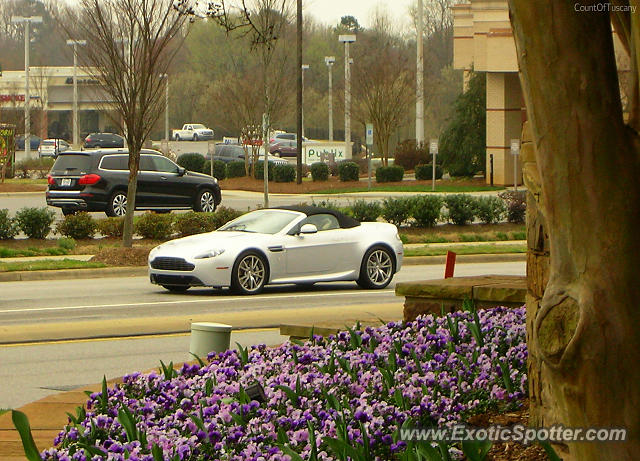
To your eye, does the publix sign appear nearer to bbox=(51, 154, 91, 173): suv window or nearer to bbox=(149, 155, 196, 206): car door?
bbox=(149, 155, 196, 206): car door

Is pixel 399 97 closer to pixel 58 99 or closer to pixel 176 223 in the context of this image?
pixel 176 223

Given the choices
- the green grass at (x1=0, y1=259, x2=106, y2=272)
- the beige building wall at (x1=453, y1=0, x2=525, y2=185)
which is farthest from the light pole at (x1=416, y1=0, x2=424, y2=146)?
the green grass at (x1=0, y1=259, x2=106, y2=272)

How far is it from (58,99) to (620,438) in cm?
10873

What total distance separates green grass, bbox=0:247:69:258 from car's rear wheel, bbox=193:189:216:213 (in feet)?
29.1

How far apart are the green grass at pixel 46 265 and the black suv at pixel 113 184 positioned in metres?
8.87

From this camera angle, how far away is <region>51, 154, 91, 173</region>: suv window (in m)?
29.4

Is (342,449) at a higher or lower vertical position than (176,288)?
higher

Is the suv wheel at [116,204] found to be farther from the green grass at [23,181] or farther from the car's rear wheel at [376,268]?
the green grass at [23,181]

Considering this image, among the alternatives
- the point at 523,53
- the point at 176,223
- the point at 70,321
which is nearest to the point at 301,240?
the point at 70,321

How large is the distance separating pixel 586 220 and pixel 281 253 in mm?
12317

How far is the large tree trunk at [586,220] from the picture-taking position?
3879mm

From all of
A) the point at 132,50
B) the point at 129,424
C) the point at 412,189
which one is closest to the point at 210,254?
the point at 132,50

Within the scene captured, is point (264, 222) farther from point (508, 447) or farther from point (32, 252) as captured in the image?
point (508, 447)

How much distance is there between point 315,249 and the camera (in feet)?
54.1
